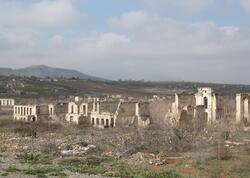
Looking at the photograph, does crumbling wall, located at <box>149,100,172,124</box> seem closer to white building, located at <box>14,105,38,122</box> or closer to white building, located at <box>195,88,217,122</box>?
white building, located at <box>195,88,217,122</box>

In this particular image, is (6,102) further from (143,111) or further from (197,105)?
→ (197,105)

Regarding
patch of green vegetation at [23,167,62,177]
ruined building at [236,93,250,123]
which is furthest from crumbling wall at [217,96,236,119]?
patch of green vegetation at [23,167,62,177]

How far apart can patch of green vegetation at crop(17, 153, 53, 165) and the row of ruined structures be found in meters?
22.6

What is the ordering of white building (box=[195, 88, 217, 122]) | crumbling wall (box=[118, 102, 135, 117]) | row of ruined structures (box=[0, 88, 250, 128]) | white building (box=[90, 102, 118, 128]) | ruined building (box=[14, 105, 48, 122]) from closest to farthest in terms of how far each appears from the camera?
row of ruined structures (box=[0, 88, 250, 128]) → white building (box=[195, 88, 217, 122]) → white building (box=[90, 102, 118, 128]) → crumbling wall (box=[118, 102, 135, 117]) → ruined building (box=[14, 105, 48, 122])

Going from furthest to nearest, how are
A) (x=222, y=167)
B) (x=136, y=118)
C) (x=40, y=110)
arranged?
(x=40, y=110) → (x=136, y=118) → (x=222, y=167)

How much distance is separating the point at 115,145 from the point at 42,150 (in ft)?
18.3

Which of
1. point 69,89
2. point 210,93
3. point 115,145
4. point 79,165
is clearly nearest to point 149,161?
point 79,165

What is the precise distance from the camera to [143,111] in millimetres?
63688

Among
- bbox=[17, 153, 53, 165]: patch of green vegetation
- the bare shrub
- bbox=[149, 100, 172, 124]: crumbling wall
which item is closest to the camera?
bbox=[17, 153, 53, 165]: patch of green vegetation

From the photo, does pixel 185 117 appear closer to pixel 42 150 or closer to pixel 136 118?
pixel 136 118

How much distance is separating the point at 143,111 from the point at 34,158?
31537 millimetres

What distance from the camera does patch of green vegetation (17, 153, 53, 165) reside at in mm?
31322

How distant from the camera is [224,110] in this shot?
56.5m

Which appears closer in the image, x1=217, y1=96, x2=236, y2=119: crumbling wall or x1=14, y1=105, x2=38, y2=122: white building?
x1=217, y1=96, x2=236, y2=119: crumbling wall
